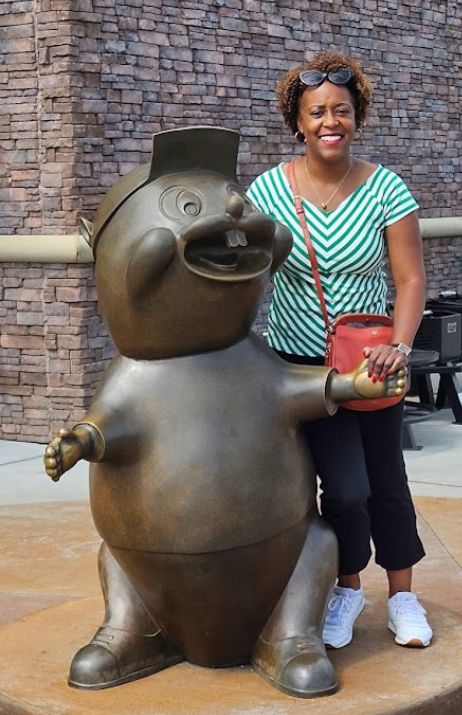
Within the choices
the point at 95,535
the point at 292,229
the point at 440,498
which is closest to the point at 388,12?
the point at 440,498

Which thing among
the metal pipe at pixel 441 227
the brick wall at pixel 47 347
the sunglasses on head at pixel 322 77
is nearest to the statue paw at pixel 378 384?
the sunglasses on head at pixel 322 77

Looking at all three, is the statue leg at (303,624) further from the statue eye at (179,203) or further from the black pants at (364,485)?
the statue eye at (179,203)

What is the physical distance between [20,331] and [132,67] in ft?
5.84

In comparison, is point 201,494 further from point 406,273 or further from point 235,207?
point 406,273

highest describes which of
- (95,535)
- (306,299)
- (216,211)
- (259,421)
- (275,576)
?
(216,211)

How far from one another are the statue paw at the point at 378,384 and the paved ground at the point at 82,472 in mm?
3205

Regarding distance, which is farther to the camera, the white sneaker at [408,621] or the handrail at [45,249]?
the handrail at [45,249]

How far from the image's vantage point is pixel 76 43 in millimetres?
7219

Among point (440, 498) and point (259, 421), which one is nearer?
point (259, 421)

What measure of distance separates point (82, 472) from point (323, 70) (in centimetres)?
401

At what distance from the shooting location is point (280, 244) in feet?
11.2

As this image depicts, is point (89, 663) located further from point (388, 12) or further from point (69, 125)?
point (388, 12)

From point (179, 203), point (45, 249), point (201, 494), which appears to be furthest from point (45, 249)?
point (201, 494)

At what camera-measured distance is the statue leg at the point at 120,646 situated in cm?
343
